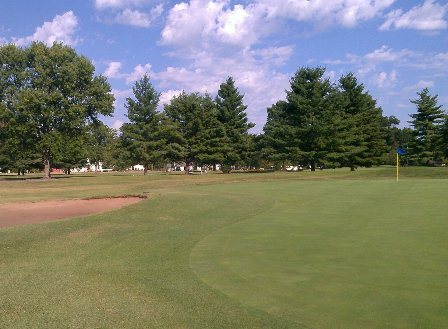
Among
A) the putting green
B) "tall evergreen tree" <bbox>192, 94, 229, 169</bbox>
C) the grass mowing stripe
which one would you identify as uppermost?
"tall evergreen tree" <bbox>192, 94, 229, 169</bbox>


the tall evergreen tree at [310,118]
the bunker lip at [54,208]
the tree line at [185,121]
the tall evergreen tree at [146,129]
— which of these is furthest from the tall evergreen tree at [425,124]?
the bunker lip at [54,208]

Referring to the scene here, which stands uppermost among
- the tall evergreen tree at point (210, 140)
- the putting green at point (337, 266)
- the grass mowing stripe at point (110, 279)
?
the tall evergreen tree at point (210, 140)

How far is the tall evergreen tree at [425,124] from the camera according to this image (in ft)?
262

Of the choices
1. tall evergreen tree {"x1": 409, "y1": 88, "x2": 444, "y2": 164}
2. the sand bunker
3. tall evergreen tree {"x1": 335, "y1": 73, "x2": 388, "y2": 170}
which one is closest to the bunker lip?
the sand bunker

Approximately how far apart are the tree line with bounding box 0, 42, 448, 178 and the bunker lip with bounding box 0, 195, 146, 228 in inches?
1424

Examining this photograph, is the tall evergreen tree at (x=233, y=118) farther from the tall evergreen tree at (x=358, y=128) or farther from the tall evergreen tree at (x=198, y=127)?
the tall evergreen tree at (x=358, y=128)

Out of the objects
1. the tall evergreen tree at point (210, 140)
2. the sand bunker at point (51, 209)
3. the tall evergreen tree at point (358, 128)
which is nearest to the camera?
the sand bunker at point (51, 209)

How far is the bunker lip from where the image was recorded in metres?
17.3

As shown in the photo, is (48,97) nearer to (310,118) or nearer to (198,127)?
(198,127)

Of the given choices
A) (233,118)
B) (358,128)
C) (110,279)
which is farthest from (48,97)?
(110,279)

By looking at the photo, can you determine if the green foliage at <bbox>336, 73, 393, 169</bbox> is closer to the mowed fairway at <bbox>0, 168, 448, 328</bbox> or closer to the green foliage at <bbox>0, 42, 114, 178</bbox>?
the green foliage at <bbox>0, 42, 114, 178</bbox>

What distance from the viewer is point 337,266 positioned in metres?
8.35

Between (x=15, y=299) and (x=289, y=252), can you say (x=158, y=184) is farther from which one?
(x=15, y=299)

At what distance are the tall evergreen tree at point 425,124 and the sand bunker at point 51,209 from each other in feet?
231
